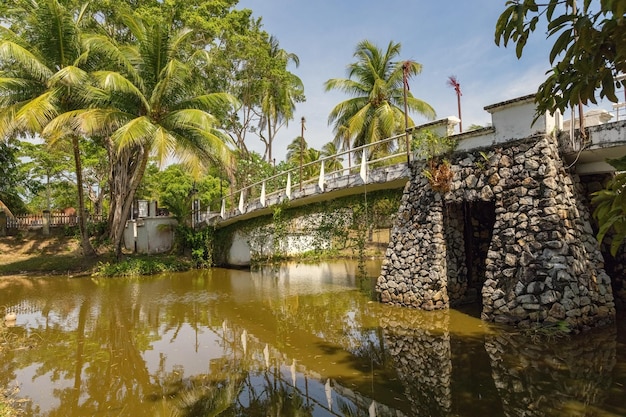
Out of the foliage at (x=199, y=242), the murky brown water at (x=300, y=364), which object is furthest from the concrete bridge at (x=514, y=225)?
the foliage at (x=199, y=242)

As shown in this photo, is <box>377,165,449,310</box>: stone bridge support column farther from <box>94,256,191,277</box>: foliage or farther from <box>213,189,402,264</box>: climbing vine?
<box>94,256,191,277</box>: foliage

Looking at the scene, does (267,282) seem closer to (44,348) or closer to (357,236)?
(357,236)

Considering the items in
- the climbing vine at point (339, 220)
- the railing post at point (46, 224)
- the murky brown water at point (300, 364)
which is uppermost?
the railing post at point (46, 224)

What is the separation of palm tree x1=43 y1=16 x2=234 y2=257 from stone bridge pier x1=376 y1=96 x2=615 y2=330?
9.31 m

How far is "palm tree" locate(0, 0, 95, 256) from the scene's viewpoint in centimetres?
1513

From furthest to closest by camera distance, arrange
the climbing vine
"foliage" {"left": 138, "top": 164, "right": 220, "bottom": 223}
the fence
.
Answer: the fence → "foliage" {"left": 138, "top": 164, "right": 220, "bottom": 223} → the climbing vine

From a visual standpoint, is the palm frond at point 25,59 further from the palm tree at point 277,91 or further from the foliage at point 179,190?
the palm tree at point 277,91

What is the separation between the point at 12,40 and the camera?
16.3 metres

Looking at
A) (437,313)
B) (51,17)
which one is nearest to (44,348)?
(437,313)

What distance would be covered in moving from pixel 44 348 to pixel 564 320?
9.40 meters

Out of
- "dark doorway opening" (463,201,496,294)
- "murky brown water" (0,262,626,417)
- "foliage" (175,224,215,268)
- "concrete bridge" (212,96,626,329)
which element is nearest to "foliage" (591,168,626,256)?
"murky brown water" (0,262,626,417)

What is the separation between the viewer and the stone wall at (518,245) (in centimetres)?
727

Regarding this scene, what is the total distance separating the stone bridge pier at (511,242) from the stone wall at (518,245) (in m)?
0.02

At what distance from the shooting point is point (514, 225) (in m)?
7.99
